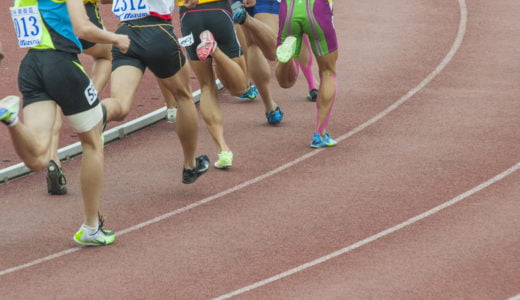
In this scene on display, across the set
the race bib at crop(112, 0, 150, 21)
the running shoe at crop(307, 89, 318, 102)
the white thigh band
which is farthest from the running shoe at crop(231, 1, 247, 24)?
the white thigh band

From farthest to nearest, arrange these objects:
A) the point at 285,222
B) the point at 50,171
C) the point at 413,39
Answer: the point at 413,39, the point at 50,171, the point at 285,222

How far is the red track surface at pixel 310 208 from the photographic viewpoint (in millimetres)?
7418

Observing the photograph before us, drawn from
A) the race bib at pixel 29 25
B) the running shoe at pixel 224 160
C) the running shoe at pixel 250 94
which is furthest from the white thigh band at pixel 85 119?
the running shoe at pixel 250 94

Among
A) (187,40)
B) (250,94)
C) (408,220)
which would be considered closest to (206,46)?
(187,40)

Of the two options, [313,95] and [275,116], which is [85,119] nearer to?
[275,116]

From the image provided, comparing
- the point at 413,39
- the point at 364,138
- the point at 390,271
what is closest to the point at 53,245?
the point at 390,271

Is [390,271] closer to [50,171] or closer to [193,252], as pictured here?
[193,252]

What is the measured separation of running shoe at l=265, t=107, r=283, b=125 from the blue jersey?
4.08 m

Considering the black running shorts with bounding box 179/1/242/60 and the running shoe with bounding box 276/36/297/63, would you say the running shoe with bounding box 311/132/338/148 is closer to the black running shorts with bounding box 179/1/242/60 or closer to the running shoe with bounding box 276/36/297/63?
the running shoe with bounding box 276/36/297/63

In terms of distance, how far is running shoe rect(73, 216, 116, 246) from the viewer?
8.07m

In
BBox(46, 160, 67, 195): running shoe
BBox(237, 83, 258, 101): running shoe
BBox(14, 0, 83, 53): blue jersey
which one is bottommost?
BBox(237, 83, 258, 101): running shoe

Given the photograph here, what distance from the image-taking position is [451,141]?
10719 millimetres

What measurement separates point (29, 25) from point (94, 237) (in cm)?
170

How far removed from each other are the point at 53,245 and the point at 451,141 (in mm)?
4433
